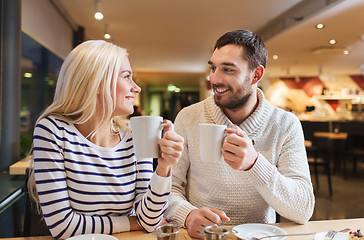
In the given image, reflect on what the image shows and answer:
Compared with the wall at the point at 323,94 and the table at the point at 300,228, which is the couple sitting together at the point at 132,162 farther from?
the wall at the point at 323,94

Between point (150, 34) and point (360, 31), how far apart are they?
4.28 meters

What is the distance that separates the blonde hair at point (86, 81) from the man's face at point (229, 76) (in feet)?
1.62

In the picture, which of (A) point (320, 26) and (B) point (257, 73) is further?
(A) point (320, 26)

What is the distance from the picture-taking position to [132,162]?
1213mm

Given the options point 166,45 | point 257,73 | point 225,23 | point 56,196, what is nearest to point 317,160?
point 225,23

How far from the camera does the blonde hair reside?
114 cm

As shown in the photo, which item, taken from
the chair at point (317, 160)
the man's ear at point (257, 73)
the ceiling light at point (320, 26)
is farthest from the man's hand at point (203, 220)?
the ceiling light at point (320, 26)

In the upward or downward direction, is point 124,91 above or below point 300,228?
above

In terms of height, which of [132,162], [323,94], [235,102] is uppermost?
[323,94]

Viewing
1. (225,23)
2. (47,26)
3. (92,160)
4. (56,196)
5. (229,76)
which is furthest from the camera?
(225,23)

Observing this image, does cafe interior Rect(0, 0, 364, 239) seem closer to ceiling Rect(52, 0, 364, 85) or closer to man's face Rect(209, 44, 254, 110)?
ceiling Rect(52, 0, 364, 85)

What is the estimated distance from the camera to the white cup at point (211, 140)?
0.92 meters

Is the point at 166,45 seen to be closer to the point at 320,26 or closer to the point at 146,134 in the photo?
the point at 320,26

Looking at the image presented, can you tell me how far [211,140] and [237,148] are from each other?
109 mm
